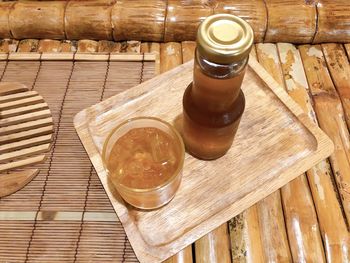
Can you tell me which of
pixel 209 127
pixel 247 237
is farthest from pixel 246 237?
pixel 209 127

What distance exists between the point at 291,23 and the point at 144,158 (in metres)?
0.62

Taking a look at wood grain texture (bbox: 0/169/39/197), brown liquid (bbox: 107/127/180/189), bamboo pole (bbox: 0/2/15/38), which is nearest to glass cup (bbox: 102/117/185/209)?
brown liquid (bbox: 107/127/180/189)

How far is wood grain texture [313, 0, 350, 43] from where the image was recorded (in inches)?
38.2

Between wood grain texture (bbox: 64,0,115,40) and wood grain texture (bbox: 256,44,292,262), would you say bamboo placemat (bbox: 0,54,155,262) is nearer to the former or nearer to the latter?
wood grain texture (bbox: 64,0,115,40)

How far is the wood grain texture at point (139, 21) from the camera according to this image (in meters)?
0.97

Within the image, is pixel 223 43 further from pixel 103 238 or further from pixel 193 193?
pixel 103 238

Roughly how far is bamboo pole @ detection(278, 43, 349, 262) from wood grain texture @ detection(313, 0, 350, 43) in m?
0.16

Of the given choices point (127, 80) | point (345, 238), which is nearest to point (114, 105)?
point (127, 80)

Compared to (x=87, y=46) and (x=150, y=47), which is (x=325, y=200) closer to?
(x=150, y=47)

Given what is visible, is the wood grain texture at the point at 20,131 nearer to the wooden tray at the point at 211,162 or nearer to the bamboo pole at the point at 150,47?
the wooden tray at the point at 211,162

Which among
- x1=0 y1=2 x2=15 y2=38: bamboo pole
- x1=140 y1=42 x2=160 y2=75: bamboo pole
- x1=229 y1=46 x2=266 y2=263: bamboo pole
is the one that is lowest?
x1=229 y1=46 x2=266 y2=263: bamboo pole

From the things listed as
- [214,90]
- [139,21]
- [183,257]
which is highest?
[214,90]

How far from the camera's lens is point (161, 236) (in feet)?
2.12

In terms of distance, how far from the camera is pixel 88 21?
3.18 feet
